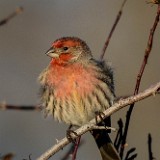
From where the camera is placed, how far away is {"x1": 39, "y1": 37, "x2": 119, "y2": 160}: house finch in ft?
26.7

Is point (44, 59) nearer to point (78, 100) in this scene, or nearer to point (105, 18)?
point (105, 18)

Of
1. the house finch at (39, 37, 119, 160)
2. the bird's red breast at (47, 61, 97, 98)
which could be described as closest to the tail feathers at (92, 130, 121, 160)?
the house finch at (39, 37, 119, 160)

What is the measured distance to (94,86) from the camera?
323 inches

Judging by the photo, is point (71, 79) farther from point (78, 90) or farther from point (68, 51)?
point (68, 51)

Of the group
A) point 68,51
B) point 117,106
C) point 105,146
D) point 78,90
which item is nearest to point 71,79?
point 78,90

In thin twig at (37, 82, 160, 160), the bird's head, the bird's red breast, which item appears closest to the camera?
thin twig at (37, 82, 160, 160)

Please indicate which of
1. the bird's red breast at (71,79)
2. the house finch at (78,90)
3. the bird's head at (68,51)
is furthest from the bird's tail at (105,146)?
the bird's head at (68,51)

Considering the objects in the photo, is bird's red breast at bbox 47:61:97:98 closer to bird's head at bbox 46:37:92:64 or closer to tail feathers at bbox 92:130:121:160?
bird's head at bbox 46:37:92:64

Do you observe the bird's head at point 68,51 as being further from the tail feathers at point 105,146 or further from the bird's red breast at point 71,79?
the tail feathers at point 105,146

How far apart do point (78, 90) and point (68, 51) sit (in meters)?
0.82

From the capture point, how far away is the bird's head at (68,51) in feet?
28.3

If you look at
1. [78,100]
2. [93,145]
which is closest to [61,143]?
[78,100]

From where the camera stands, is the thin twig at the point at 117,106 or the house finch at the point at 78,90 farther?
the house finch at the point at 78,90

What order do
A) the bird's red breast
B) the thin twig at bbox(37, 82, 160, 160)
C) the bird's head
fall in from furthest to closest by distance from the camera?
the bird's head, the bird's red breast, the thin twig at bbox(37, 82, 160, 160)
